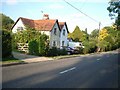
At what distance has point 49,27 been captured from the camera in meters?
56.4

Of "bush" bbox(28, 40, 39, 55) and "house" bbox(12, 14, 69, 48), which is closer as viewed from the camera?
"bush" bbox(28, 40, 39, 55)

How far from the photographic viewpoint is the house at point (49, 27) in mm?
56138

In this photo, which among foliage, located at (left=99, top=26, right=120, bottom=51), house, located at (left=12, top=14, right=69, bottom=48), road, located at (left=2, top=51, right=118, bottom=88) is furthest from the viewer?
foliage, located at (left=99, top=26, right=120, bottom=51)

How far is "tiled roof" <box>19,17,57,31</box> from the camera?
5652cm

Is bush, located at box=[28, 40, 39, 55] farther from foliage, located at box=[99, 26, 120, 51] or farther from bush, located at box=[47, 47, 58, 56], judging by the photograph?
foliage, located at box=[99, 26, 120, 51]

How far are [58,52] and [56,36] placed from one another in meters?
18.9

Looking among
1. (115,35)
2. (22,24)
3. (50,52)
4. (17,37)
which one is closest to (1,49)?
(50,52)

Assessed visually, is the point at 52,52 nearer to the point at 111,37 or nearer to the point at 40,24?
the point at 40,24

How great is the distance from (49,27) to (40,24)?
3686mm

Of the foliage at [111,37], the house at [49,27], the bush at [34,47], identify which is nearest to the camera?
the bush at [34,47]

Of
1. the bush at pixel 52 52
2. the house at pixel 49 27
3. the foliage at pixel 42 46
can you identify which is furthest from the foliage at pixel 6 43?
the house at pixel 49 27

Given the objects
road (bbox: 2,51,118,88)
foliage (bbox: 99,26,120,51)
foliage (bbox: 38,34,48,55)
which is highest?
foliage (bbox: 99,26,120,51)

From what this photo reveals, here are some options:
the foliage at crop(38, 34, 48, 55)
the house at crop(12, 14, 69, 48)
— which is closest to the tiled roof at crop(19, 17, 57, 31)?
the house at crop(12, 14, 69, 48)

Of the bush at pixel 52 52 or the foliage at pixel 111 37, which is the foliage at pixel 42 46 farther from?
the foliage at pixel 111 37
